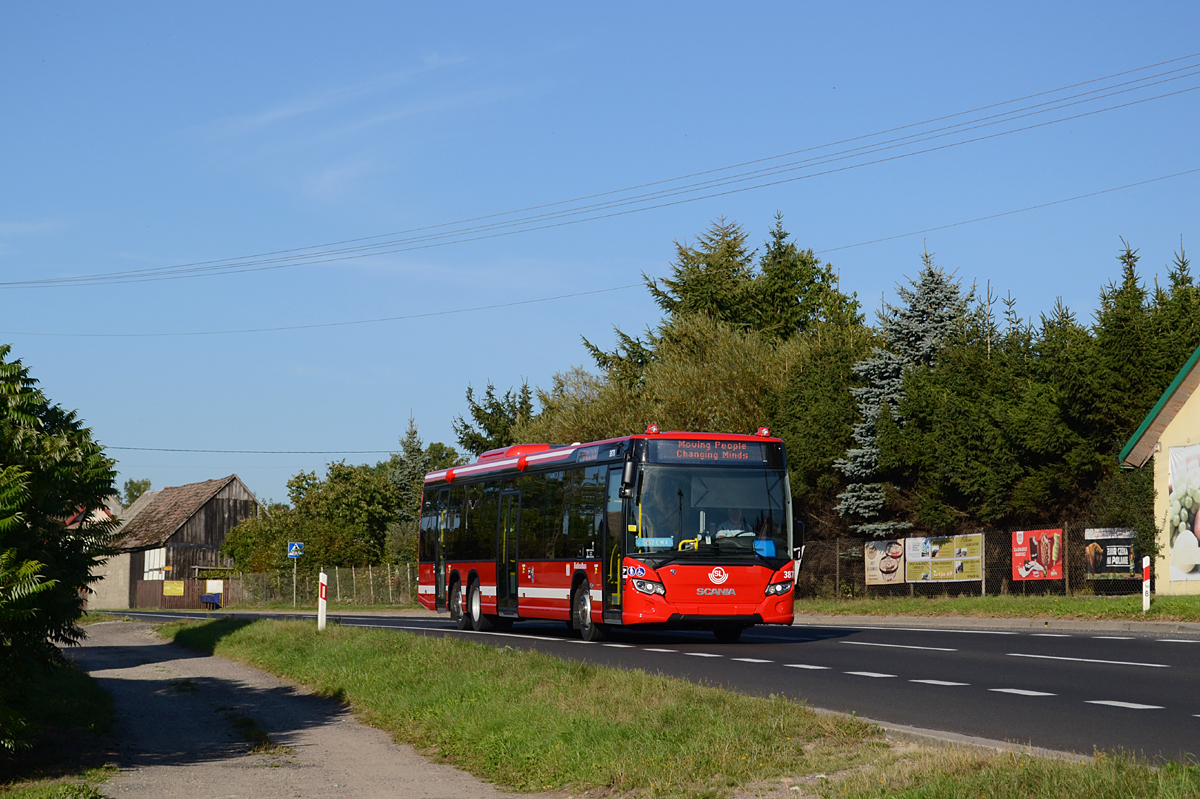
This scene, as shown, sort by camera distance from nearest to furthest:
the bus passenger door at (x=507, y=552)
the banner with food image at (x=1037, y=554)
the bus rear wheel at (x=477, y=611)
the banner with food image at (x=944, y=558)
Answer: the bus passenger door at (x=507, y=552)
the bus rear wheel at (x=477, y=611)
the banner with food image at (x=1037, y=554)
the banner with food image at (x=944, y=558)

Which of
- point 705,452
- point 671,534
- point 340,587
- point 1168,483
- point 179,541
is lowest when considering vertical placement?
point 340,587

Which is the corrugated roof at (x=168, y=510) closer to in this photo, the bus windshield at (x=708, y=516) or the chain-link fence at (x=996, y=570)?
the chain-link fence at (x=996, y=570)

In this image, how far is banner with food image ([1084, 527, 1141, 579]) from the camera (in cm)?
3014

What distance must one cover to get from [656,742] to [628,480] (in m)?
11.5

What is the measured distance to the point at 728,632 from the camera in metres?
22.7

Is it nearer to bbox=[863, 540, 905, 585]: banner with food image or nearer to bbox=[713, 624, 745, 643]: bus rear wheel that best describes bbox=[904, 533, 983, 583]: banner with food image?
bbox=[863, 540, 905, 585]: banner with food image

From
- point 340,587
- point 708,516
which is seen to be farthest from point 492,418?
point 708,516

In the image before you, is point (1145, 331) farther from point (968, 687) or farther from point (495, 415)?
point (495, 415)

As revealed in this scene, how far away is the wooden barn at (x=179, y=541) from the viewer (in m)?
82.4

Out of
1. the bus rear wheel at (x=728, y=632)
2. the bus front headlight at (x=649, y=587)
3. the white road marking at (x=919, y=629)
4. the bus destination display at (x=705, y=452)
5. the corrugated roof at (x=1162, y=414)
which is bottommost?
the white road marking at (x=919, y=629)

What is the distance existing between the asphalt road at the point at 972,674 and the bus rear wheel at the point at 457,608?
2544mm

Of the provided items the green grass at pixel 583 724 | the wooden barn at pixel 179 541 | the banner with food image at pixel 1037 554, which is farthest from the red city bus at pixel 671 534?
the wooden barn at pixel 179 541

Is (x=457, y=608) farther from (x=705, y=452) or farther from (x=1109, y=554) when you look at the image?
(x=1109, y=554)

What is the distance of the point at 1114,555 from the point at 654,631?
1152cm
